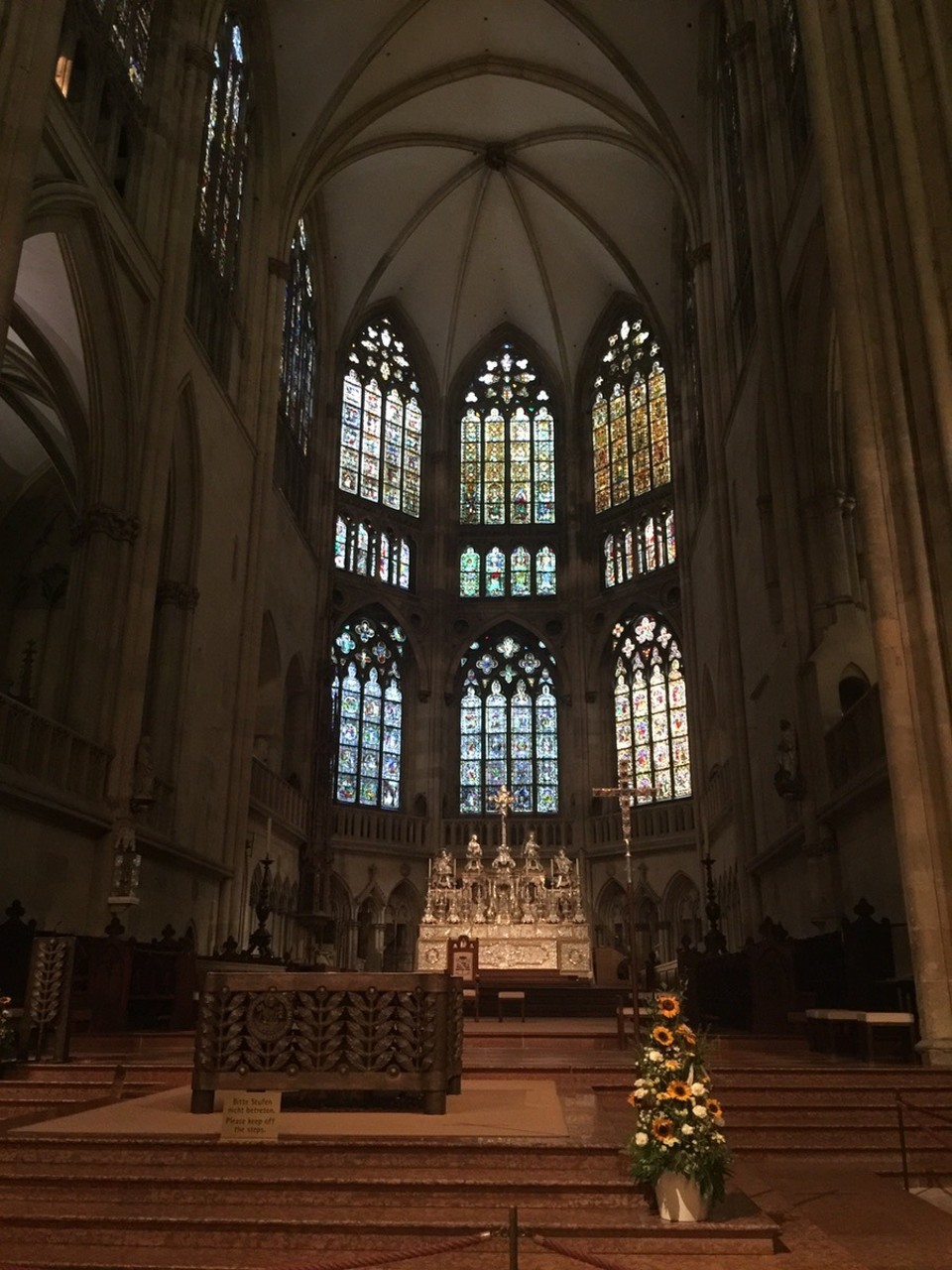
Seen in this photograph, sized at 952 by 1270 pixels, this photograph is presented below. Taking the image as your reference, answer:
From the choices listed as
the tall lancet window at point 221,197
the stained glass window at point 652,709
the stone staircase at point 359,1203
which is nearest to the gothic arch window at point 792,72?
the tall lancet window at point 221,197

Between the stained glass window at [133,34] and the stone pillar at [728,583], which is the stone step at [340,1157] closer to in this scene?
the stone pillar at [728,583]

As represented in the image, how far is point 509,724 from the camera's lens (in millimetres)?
30641

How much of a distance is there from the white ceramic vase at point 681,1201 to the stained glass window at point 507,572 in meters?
27.6

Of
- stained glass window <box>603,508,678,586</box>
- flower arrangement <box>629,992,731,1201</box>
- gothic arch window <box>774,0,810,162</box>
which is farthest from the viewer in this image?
stained glass window <box>603,508,678,586</box>

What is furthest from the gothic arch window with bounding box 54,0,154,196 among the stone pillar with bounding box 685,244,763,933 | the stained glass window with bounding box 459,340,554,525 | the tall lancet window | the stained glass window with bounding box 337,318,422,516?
the stained glass window with bounding box 459,340,554,525

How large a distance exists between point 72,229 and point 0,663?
34.8 ft

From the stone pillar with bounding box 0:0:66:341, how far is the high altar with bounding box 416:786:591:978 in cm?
1287

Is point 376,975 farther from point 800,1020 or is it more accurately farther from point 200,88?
point 200,88

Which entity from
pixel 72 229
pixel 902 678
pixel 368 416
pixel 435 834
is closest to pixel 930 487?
pixel 902 678

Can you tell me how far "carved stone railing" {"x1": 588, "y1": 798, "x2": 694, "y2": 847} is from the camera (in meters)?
27.0

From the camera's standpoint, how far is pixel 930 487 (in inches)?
392

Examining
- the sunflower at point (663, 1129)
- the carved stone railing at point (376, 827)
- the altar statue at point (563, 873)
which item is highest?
the carved stone railing at point (376, 827)

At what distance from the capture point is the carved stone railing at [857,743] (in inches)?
469

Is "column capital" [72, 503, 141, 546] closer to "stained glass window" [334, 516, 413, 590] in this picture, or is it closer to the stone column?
the stone column
